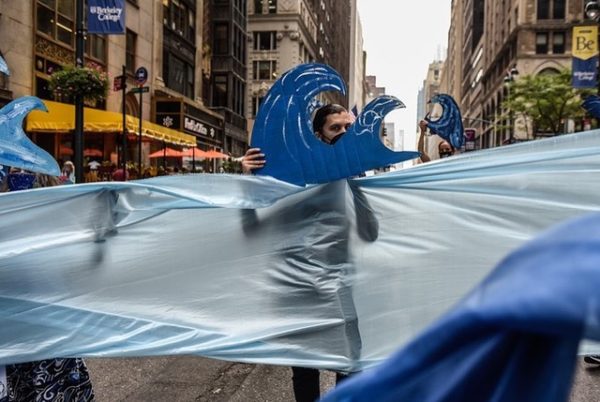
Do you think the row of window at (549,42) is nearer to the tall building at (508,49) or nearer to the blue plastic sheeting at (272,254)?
the tall building at (508,49)

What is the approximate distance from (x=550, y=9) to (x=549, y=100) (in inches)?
1293

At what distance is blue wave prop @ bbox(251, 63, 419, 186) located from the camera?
3.16 metres

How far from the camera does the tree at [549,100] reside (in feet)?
108

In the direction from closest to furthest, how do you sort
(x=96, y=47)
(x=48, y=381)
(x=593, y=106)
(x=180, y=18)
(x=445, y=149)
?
(x=48, y=381) → (x=593, y=106) → (x=445, y=149) → (x=96, y=47) → (x=180, y=18)

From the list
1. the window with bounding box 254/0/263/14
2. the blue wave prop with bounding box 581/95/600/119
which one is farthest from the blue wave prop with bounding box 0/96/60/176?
the window with bounding box 254/0/263/14

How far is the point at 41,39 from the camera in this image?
1995 centimetres

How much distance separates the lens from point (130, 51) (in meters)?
27.7

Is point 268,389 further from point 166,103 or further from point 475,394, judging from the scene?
point 166,103

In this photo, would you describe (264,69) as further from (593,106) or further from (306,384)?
(306,384)

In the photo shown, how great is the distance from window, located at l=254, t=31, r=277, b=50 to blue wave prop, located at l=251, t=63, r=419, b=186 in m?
63.4

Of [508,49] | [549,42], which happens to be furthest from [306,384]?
[508,49]

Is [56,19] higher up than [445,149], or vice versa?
[56,19]

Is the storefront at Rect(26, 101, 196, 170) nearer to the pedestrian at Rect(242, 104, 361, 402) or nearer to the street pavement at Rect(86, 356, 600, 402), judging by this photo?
the street pavement at Rect(86, 356, 600, 402)

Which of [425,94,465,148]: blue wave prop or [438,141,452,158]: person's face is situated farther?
[438,141,452,158]: person's face
